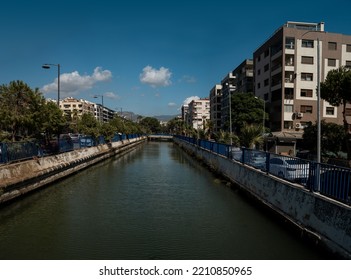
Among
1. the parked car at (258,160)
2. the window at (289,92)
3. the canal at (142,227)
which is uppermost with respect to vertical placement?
the window at (289,92)

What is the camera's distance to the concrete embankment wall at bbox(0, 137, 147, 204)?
1416cm

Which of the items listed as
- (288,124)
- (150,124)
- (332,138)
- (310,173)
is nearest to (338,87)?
(332,138)

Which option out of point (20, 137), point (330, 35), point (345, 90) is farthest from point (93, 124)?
point (330, 35)

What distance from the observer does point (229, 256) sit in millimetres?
8609

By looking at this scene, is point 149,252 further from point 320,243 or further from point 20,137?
point 20,137

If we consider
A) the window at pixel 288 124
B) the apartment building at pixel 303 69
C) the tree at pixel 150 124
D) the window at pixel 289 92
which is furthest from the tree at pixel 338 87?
the tree at pixel 150 124

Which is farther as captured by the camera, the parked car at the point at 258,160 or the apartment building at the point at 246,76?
the apartment building at the point at 246,76

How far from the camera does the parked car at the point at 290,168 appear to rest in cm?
1058

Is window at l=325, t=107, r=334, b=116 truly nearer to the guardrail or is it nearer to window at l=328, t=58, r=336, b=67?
window at l=328, t=58, r=336, b=67

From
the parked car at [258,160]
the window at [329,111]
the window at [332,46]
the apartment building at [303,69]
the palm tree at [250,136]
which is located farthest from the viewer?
the window at [329,111]

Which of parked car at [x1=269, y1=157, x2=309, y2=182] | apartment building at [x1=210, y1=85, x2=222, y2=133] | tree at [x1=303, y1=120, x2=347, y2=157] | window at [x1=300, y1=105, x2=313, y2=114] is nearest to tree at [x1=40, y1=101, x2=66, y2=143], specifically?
parked car at [x1=269, y1=157, x2=309, y2=182]

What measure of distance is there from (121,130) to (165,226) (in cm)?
5615

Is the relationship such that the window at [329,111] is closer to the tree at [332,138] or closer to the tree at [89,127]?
the tree at [332,138]

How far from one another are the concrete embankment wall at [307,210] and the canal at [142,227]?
0.49m
